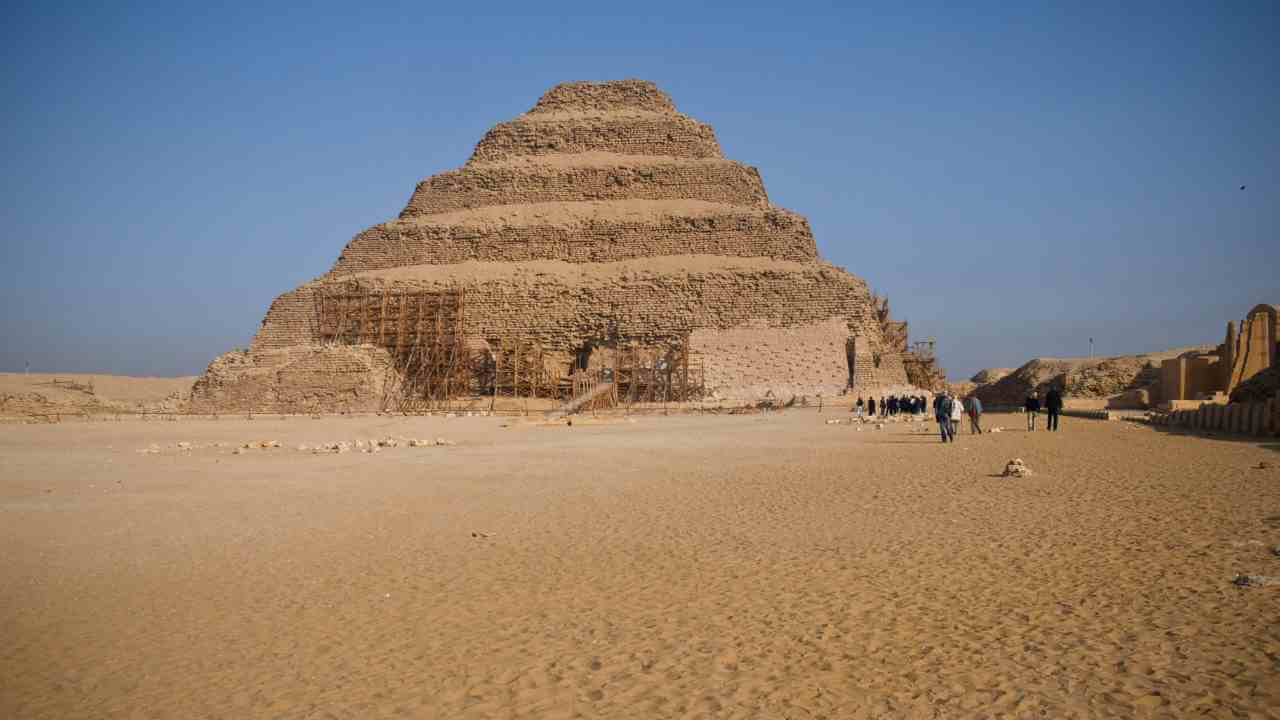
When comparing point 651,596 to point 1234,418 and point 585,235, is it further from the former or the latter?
point 585,235

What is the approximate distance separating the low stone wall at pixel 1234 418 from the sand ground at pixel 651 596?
22.5 ft

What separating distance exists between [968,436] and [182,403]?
29.3m

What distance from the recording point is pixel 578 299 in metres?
40.6

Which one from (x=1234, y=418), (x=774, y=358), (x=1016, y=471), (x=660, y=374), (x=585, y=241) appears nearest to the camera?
(x=1016, y=471)

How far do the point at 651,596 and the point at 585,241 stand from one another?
38.9 metres

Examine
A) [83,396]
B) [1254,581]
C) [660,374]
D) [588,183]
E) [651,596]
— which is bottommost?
[651,596]

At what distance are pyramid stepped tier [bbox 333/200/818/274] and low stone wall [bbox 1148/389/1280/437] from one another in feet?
74.5

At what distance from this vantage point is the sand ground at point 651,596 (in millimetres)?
4109

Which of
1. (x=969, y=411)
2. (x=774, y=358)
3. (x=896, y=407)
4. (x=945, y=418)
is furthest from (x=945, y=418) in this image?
(x=774, y=358)

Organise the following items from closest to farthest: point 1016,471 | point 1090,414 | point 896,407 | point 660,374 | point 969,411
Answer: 1. point 1016,471
2. point 969,411
3. point 1090,414
4. point 896,407
5. point 660,374

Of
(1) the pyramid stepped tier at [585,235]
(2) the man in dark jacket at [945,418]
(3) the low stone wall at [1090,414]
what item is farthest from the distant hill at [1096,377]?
(2) the man in dark jacket at [945,418]

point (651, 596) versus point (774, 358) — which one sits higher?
point (774, 358)

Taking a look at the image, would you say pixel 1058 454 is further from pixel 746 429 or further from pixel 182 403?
pixel 182 403

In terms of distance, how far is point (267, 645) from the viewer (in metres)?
4.90
